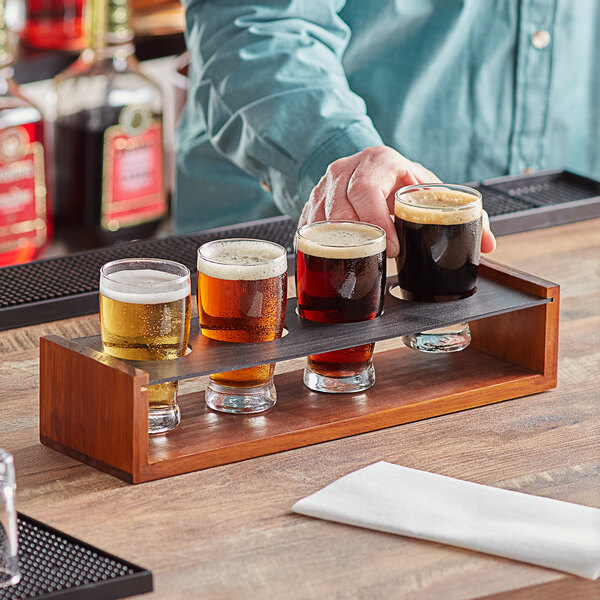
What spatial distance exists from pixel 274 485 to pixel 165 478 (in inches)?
4.9

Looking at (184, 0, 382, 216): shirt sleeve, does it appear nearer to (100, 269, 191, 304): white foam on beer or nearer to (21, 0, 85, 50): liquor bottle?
(100, 269, 191, 304): white foam on beer

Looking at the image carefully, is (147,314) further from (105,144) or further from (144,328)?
(105,144)

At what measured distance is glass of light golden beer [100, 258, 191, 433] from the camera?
1.30m

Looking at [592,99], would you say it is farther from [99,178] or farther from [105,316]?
[105,316]

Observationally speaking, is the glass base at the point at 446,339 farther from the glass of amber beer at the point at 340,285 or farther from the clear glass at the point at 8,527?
the clear glass at the point at 8,527

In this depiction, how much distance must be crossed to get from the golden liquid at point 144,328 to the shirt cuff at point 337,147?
2.13 ft

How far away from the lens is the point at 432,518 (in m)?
1.21

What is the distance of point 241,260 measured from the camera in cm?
139

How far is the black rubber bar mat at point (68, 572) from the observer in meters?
1.07

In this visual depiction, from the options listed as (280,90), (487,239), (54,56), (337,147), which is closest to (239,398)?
(487,239)

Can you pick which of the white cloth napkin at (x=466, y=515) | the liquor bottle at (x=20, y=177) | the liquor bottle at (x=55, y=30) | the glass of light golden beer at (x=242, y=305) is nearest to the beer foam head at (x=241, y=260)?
the glass of light golden beer at (x=242, y=305)

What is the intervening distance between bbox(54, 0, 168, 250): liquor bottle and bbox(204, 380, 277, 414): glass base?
5.67 feet

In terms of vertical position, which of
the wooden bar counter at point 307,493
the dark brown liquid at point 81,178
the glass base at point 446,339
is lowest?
the dark brown liquid at point 81,178

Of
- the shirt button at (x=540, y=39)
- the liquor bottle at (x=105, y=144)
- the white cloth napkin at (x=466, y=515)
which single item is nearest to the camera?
the white cloth napkin at (x=466, y=515)
